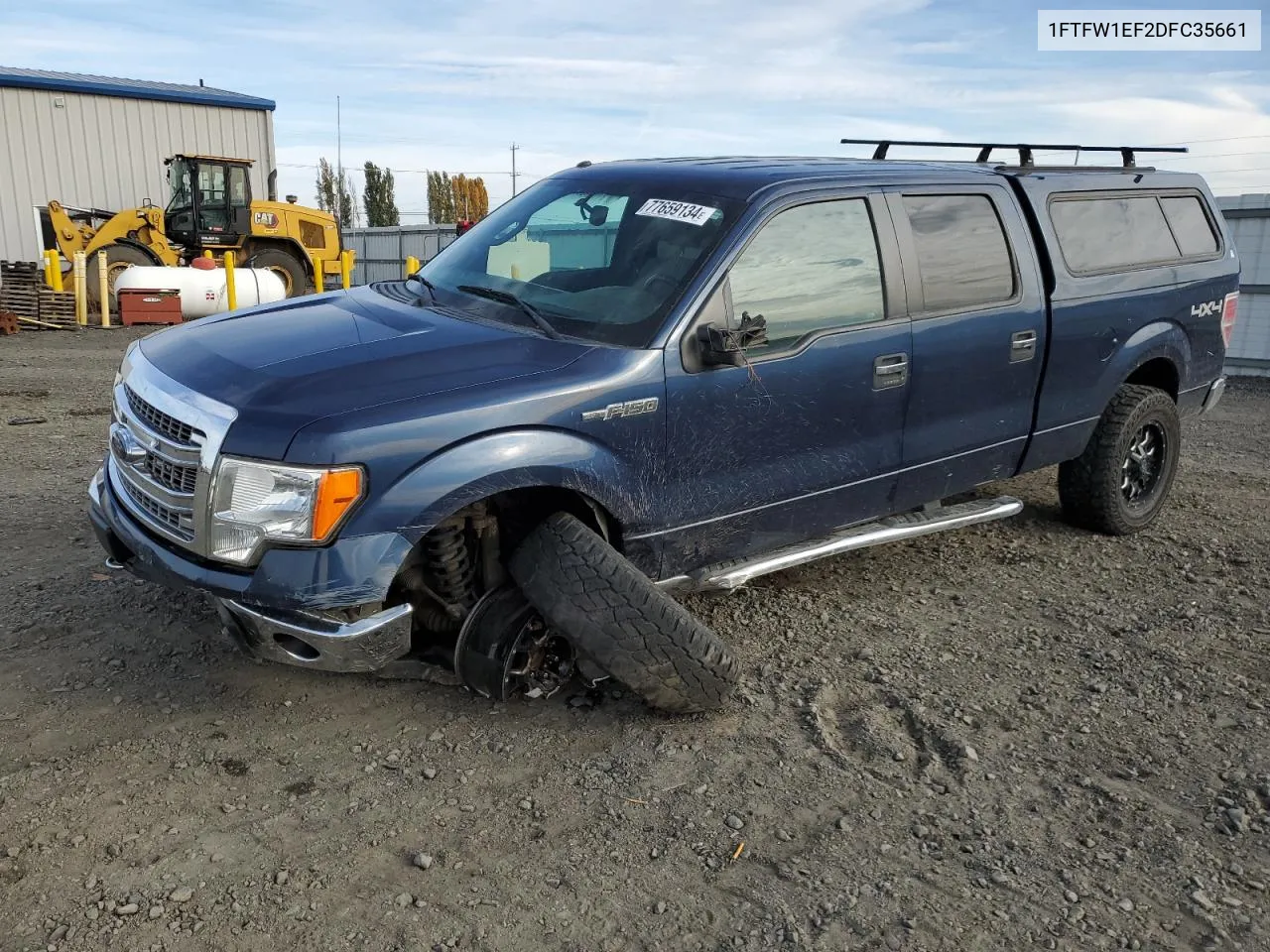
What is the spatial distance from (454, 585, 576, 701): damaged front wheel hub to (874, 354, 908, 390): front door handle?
1663 millimetres

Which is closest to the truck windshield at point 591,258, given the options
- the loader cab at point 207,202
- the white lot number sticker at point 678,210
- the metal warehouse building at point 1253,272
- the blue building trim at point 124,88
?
the white lot number sticker at point 678,210

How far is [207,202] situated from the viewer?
63.8 ft

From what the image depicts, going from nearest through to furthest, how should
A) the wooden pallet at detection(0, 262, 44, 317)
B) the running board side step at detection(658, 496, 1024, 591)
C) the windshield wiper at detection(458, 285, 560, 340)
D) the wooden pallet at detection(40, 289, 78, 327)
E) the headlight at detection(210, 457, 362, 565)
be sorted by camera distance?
the headlight at detection(210, 457, 362, 565), the windshield wiper at detection(458, 285, 560, 340), the running board side step at detection(658, 496, 1024, 591), the wooden pallet at detection(0, 262, 44, 317), the wooden pallet at detection(40, 289, 78, 327)

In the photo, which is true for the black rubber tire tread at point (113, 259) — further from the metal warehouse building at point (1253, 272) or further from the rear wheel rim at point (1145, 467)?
the rear wheel rim at point (1145, 467)

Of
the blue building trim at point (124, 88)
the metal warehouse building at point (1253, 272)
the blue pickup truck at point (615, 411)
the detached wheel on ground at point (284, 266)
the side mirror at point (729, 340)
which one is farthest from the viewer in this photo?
the blue building trim at point (124, 88)

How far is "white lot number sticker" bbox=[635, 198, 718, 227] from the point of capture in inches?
149

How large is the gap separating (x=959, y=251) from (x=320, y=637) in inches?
123

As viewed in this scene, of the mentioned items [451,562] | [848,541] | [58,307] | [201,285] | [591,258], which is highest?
[591,258]

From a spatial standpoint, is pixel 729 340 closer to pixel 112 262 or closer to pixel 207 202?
pixel 112 262

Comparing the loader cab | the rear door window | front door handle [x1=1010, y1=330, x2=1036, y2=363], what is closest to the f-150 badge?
the rear door window

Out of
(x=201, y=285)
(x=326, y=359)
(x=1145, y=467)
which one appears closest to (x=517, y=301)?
(x=326, y=359)

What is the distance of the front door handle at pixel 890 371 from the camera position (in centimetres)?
402

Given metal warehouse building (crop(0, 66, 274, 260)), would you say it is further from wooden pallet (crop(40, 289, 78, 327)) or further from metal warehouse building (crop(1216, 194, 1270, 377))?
metal warehouse building (crop(1216, 194, 1270, 377))

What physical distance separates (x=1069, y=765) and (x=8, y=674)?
3.68 metres
